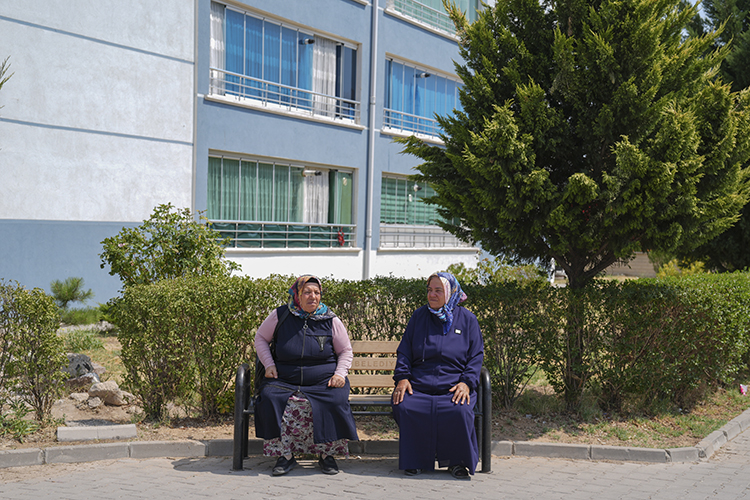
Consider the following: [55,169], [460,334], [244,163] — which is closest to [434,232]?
[244,163]

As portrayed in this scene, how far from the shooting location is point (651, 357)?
6.74 meters

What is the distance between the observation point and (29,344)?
5.74 m

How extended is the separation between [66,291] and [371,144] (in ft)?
28.3

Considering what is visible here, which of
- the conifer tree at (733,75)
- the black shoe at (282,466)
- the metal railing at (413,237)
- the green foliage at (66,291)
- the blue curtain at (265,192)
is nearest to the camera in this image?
the black shoe at (282,466)

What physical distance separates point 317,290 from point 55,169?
27.5 ft

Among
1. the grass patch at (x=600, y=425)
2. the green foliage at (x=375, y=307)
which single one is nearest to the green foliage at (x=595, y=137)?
the green foliage at (x=375, y=307)

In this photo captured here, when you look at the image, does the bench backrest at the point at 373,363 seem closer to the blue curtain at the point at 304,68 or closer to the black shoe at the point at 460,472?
the black shoe at the point at 460,472

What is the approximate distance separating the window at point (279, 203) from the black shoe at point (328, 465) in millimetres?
9573

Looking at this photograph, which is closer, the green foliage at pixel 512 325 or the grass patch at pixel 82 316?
the green foliage at pixel 512 325

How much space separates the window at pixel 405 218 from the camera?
61.5ft

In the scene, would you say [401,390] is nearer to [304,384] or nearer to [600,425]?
[304,384]

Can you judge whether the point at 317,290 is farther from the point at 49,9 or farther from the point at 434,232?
the point at 434,232

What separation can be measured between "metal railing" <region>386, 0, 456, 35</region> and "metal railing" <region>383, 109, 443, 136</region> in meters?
2.73

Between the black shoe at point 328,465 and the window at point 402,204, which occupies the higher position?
the window at point 402,204
